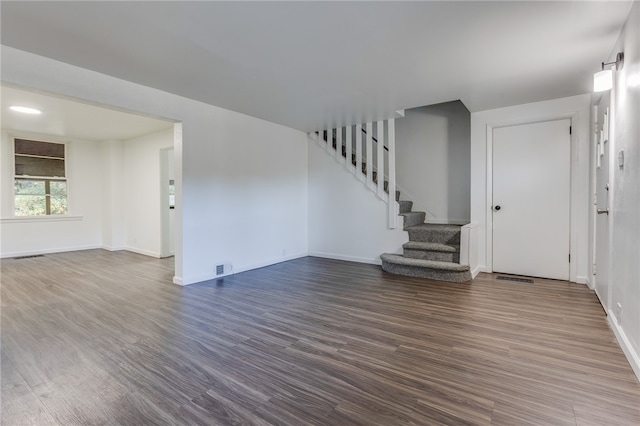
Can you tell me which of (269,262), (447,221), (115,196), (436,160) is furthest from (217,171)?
(115,196)

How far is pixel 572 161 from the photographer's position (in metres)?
4.07

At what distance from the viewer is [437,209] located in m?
5.96

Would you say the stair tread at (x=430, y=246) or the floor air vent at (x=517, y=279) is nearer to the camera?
the floor air vent at (x=517, y=279)

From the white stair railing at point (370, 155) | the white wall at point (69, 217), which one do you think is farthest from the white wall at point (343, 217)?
the white wall at point (69, 217)

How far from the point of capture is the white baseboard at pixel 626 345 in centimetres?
195

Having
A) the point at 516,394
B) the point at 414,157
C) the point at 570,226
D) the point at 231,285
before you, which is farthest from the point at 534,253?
the point at 231,285

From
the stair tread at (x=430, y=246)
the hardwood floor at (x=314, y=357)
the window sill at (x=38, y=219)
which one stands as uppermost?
the window sill at (x=38, y=219)

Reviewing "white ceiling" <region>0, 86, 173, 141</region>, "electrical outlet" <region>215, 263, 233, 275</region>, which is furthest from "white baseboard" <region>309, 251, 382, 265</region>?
"white ceiling" <region>0, 86, 173, 141</region>

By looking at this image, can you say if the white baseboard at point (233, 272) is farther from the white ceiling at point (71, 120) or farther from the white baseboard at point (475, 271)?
the white baseboard at point (475, 271)

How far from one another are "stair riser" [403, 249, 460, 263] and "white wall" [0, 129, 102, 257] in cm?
730

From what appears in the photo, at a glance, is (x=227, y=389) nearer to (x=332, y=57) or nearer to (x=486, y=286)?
(x=332, y=57)

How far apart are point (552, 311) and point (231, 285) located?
3.70 metres

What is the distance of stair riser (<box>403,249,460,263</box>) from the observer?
15.0 ft

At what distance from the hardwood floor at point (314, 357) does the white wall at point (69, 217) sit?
3330 millimetres
